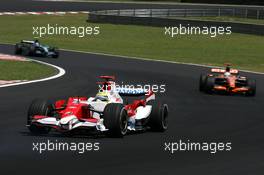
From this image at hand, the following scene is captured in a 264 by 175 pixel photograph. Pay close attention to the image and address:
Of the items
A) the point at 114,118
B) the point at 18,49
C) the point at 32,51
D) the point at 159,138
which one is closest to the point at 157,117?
the point at 159,138

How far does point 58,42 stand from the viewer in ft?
139

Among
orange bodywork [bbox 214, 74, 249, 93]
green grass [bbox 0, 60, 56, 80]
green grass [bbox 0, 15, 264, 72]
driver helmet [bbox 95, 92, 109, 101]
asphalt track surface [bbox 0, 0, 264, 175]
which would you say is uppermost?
driver helmet [bbox 95, 92, 109, 101]

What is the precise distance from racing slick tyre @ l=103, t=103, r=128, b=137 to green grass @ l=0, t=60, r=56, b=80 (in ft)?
34.0

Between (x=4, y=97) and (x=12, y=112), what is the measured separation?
8.30 ft

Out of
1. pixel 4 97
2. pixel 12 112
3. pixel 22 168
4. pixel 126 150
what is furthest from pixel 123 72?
pixel 22 168

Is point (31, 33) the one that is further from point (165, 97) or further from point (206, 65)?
point (165, 97)

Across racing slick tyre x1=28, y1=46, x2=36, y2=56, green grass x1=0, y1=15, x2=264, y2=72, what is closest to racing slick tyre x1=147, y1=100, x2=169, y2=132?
green grass x1=0, y1=15, x2=264, y2=72

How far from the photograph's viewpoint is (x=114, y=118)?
13.1 m

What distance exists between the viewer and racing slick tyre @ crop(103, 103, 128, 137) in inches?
514

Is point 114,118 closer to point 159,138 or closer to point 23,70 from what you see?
point 159,138

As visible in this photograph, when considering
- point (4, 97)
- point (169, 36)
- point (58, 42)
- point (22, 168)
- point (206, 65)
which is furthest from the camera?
point (169, 36)

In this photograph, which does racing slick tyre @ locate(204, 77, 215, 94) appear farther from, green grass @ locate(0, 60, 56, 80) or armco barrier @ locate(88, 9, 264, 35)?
armco barrier @ locate(88, 9, 264, 35)

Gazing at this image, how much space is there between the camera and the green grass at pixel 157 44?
35500 mm

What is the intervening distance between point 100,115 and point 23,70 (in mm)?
12254
